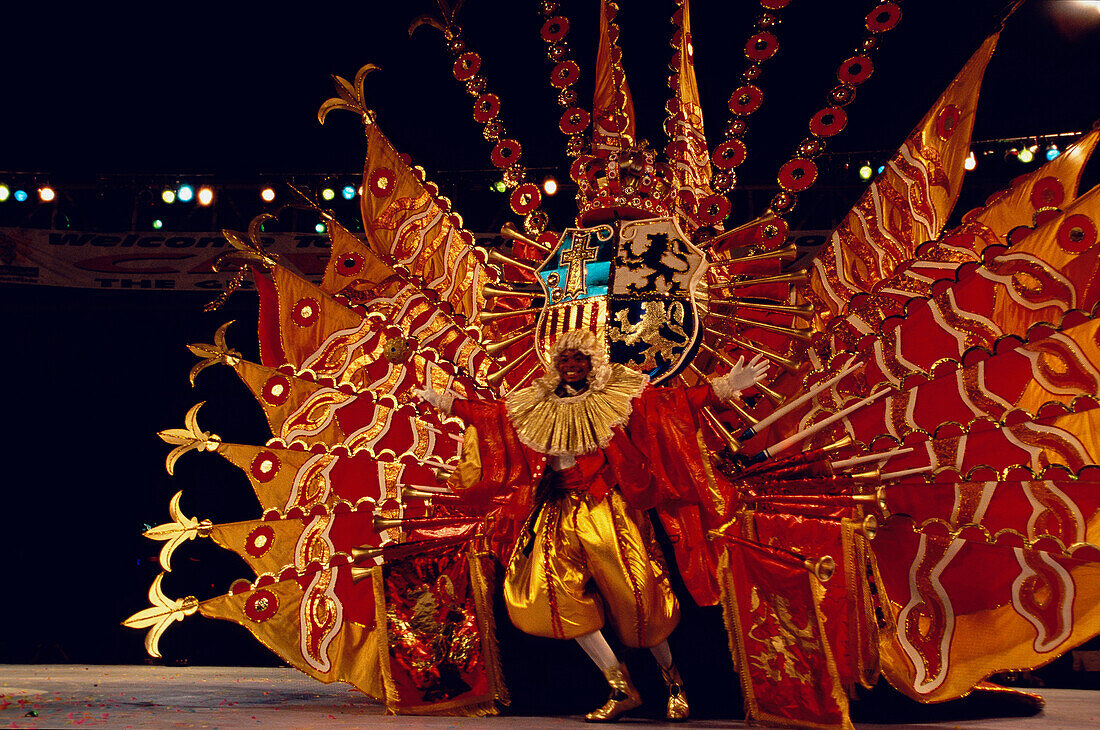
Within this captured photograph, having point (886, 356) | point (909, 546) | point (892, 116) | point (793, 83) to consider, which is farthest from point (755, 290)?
point (892, 116)

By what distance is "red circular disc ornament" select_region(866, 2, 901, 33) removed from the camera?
3471 mm

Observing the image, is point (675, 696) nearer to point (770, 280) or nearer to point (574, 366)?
point (574, 366)

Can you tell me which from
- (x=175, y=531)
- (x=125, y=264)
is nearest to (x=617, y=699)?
(x=175, y=531)

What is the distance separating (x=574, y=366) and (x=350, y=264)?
1.48m

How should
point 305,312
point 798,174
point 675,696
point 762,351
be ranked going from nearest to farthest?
point 675,696 < point 762,351 < point 798,174 < point 305,312

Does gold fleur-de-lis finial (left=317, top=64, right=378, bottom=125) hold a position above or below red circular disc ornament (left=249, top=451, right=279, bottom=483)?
above

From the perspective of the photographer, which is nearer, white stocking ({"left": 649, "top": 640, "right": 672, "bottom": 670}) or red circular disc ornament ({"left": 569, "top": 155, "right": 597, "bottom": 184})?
white stocking ({"left": 649, "top": 640, "right": 672, "bottom": 670})

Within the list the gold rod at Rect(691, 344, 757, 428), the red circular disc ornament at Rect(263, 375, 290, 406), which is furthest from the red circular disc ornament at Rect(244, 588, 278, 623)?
the gold rod at Rect(691, 344, 757, 428)

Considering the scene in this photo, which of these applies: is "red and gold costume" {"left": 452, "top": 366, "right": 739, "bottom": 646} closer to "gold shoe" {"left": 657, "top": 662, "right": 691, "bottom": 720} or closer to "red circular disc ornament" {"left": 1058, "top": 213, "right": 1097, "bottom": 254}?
"gold shoe" {"left": 657, "top": 662, "right": 691, "bottom": 720}

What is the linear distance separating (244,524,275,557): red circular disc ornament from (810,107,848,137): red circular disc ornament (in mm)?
2641

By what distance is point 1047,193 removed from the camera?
3291mm

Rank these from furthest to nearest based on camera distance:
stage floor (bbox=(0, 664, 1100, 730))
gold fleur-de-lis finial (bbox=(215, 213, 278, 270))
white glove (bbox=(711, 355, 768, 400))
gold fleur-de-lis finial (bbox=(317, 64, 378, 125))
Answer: gold fleur-de-lis finial (bbox=(317, 64, 378, 125)) < gold fleur-de-lis finial (bbox=(215, 213, 278, 270)) < white glove (bbox=(711, 355, 768, 400)) < stage floor (bbox=(0, 664, 1100, 730))

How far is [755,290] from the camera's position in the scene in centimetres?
365

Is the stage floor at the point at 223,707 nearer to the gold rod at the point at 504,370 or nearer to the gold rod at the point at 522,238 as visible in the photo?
the gold rod at the point at 504,370
